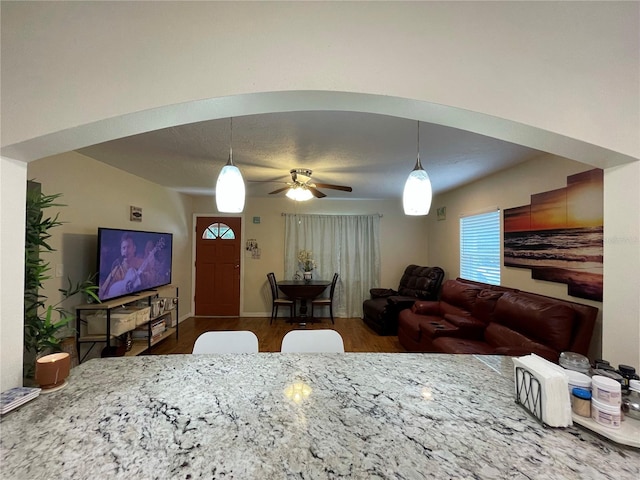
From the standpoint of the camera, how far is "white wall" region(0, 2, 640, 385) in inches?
36.1

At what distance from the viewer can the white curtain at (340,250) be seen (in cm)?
516

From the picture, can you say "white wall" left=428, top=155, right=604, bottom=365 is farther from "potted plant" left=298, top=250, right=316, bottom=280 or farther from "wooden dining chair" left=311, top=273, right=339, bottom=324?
"potted plant" left=298, top=250, right=316, bottom=280

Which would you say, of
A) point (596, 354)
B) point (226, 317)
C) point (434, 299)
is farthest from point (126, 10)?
point (226, 317)

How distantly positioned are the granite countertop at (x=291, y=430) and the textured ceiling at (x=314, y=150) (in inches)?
65.2

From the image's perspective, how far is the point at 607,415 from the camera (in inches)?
28.7

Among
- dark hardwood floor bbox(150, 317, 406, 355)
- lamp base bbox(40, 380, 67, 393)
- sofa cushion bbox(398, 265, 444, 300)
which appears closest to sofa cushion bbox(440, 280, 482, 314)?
sofa cushion bbox(398, 265, 444, 300)

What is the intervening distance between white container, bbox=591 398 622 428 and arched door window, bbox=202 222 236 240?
16.7 feet

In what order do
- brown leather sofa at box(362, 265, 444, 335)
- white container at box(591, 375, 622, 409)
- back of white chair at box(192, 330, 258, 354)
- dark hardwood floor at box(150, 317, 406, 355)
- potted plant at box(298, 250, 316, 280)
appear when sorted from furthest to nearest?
potted plant at box(298, 250, 316, 280), brown leather sofa at box(362, 265, 444, 335), dark hardwood floor at box(150, 317, 406, 355), back of white chair at box(192, 330, 258, 354), white container at box(591, 375, 622, 409)

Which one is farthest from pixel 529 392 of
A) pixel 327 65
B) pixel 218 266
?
pixel 218 266

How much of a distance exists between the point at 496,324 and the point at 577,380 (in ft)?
6.52

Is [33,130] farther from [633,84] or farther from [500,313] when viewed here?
[500,313]

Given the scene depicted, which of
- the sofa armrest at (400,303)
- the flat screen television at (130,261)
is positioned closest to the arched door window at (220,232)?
the flat screen television at (130,261)

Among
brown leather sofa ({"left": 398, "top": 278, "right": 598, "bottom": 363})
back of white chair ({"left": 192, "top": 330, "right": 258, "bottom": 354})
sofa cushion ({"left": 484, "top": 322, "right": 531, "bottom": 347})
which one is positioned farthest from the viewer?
sofa cushion ({"left": 484, "top": 322, "right": 531, "bottom": 347})

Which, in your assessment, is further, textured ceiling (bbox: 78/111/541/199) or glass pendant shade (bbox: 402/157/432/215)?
textured ceiling (bbox: 78/111/541/199)
